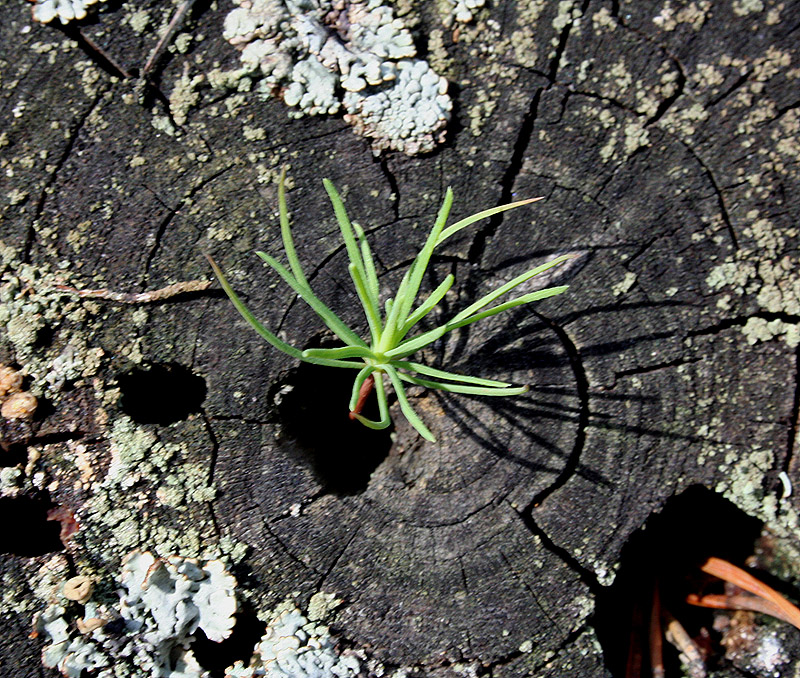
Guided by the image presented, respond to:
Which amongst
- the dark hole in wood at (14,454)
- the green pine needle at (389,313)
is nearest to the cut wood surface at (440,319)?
the dark hole in wood at (14,454)

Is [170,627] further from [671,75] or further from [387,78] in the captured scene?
[671,75]

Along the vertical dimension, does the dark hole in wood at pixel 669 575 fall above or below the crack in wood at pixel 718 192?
below

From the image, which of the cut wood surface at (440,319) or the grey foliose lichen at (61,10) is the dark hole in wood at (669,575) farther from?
the grey foliose lichen at (61,10)

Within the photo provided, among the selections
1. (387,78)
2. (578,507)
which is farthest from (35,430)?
(578,507)

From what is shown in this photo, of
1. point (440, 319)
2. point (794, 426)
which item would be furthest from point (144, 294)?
point (794, 426)

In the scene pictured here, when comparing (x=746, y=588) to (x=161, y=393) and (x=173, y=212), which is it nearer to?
(x=161, y=393)

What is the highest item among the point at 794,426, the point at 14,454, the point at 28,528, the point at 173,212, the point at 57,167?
the point at 57,167
